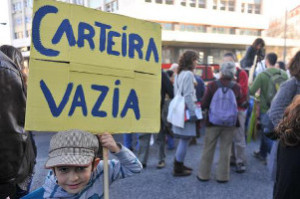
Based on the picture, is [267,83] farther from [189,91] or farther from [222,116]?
[189,91]

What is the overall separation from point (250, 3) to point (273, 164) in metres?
36.5

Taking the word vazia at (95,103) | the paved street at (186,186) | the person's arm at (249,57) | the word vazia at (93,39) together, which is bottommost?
the paved street at (186,186)

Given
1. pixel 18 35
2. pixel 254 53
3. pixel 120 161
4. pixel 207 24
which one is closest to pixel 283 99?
pixel 120 161

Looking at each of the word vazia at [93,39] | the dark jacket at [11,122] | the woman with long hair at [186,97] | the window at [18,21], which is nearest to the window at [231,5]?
the woman with long hair at [186,97]

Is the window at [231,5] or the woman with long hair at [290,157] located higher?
the window at [231,5]

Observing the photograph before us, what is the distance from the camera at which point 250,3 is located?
3466cm

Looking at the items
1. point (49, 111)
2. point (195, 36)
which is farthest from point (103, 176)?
point (195, 36)

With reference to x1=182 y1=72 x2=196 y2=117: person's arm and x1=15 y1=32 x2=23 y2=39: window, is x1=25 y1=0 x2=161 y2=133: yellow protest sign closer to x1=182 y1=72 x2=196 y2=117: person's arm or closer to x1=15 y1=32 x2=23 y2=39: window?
x1=15 y1=32 x2=23 y2=39: window

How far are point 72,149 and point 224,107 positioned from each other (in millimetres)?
2580

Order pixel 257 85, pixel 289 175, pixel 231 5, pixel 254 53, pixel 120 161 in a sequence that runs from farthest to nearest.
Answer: pixel 231 5, pixel 254 53, pixel 257 85, pixel 289 175, pixel 120 161

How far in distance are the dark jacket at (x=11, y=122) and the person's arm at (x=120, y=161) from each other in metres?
0.47

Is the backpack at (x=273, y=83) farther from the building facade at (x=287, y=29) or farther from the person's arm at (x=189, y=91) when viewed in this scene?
the building facade at (x=287, y=29)

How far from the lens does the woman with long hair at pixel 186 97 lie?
3.86m

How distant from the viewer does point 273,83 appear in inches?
161
